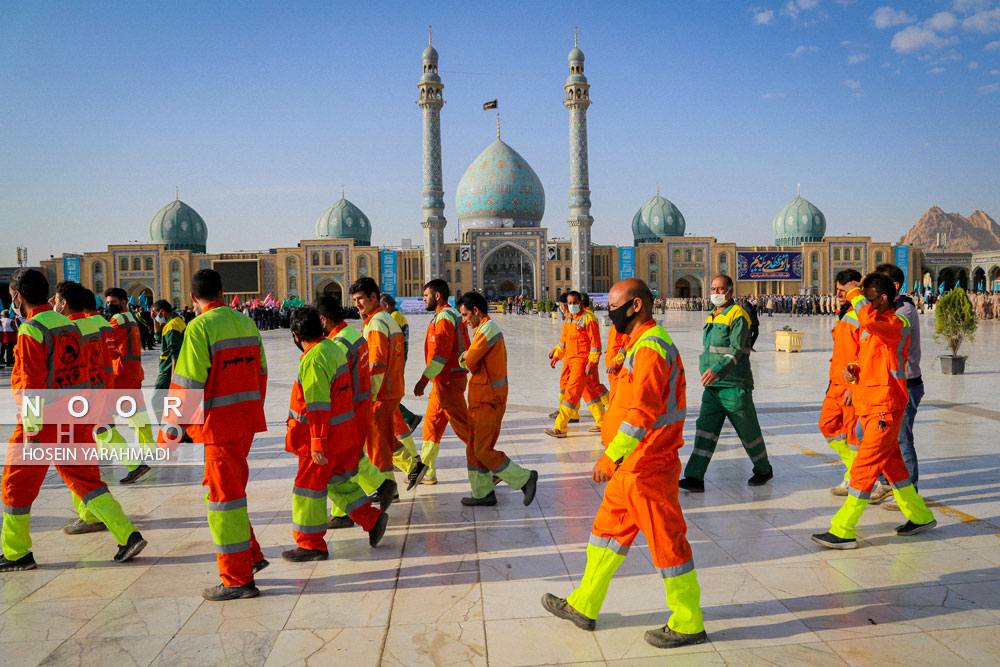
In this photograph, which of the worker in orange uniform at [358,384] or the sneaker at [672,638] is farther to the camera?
the worker in orange uniform at [358,384]

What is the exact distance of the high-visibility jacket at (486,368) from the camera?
169 inches

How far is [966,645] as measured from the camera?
8.33 feet

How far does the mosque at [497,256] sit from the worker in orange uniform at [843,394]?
39256mm

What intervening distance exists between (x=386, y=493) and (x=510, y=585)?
104 cm

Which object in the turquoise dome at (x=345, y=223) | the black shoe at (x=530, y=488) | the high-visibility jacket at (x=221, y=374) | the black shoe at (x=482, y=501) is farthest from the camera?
the turquoise dome at (x=345, y=223)

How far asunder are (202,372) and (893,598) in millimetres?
3041

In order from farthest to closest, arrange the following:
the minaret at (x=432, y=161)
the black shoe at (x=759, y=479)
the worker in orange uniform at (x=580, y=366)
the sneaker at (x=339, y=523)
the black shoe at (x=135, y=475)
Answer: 1. the minaret at (x=432, y=161)
2. the worker in orange uniform at (x=580, y=366)
3. the black shoe at (x=135, y=475)
4. the black shoe at (x=759, y=479)
5. the sneaker at (x=339, y=523)

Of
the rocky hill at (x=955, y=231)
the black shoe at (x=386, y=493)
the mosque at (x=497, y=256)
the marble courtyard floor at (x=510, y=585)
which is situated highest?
the rocky hill at (x=955, y=231)

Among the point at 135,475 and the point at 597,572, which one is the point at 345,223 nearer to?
the point at 135,475

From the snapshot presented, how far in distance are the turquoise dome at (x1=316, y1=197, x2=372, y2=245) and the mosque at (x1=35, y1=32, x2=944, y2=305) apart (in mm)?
80

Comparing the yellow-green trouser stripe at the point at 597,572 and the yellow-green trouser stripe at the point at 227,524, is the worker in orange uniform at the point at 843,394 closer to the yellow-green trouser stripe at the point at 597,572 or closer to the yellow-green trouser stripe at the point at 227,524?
the yellow-green trouser stripe at the point at 597,572

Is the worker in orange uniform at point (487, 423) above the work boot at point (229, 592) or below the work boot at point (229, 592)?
above

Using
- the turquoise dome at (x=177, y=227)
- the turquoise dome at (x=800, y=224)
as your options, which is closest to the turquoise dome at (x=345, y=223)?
the turquoise dome at (x=177, y=227)

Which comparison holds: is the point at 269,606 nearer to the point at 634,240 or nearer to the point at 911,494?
the point at 911,494
